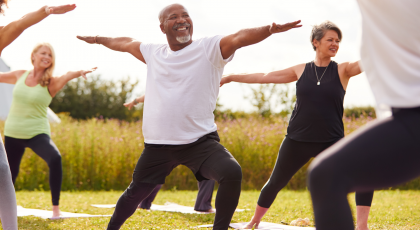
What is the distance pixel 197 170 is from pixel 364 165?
1.90m

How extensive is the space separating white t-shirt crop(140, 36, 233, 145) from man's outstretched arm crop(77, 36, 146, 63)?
0.48m

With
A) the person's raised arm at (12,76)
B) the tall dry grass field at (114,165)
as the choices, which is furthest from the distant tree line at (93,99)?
the person's raised arm at (12,76)

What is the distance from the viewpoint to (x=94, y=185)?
34.0 ft

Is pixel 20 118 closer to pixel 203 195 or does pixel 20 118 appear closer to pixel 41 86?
pixel 41 86

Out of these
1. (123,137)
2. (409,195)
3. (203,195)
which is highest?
(123,137)

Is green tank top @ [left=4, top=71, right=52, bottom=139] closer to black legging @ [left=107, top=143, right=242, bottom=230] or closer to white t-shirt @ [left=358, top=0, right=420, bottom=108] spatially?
black legging @ [left=107, top=143, right=242, bottom=230]

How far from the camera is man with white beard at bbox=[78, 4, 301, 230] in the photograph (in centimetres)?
322

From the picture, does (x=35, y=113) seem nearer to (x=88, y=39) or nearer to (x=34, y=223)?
(x=34, y=223)

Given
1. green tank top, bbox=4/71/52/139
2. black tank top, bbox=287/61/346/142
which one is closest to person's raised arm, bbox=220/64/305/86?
black tank top, bbox=287/61/346/142

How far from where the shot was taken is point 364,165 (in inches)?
65.2

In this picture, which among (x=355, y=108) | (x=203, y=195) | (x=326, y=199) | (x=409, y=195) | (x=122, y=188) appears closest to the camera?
(x=326, y=199)

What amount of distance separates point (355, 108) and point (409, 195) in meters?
11.7

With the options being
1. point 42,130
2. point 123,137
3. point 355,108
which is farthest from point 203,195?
point 355,108

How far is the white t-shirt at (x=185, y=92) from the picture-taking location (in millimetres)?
3279
